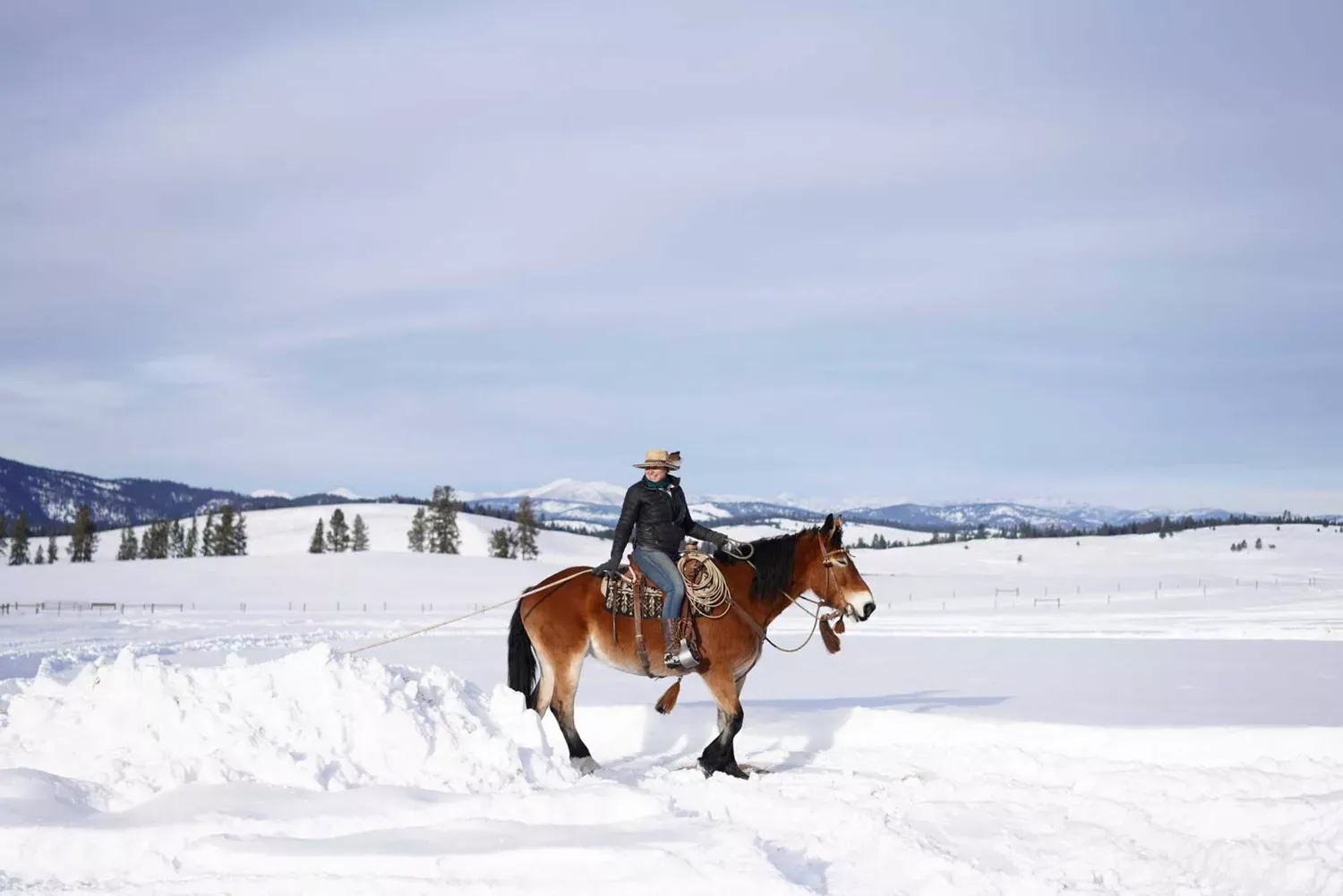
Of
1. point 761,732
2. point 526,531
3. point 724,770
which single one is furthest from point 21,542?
point 724,770

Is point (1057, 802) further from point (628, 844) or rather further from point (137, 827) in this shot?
point (137, 827)

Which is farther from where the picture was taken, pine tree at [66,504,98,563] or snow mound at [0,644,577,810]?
pine tree at [66,504,98,563]

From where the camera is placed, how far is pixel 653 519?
9461mm

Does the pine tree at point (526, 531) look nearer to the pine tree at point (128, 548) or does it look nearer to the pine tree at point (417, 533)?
the pine tree at point (417, 533)

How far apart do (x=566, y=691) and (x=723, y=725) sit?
4.91ft

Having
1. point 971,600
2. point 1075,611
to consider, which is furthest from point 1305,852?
point 971,600

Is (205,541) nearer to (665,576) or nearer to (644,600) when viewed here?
(644,600)

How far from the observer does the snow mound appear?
7000mm

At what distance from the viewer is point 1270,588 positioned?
58000 mm

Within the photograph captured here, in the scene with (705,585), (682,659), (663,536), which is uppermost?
(663,536)

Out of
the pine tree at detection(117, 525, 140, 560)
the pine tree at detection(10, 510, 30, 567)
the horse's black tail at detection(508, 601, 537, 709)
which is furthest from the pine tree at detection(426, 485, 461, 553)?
the horse's black tail at detection(508, 601, 537, 709)

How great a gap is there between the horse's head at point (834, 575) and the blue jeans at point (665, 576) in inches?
55.4

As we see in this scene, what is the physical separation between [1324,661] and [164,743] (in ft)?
65.2

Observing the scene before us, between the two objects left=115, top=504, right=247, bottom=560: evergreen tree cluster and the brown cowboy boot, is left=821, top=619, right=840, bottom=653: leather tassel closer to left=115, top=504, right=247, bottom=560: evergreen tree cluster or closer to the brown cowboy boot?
the brown cowboy boot
